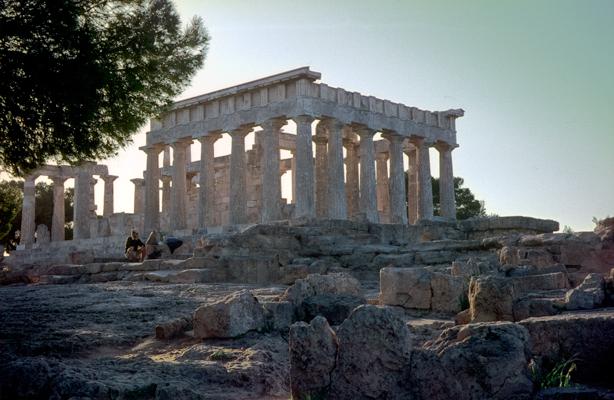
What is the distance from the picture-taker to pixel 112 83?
32.1 feet

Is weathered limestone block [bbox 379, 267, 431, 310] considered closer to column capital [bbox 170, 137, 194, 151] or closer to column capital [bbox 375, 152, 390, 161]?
column capital [bbox 170, 137, 194, 151]

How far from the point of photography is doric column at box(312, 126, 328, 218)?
3262cm

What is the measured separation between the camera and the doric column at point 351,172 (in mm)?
34625

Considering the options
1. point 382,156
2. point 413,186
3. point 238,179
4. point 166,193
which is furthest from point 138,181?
point 413,186

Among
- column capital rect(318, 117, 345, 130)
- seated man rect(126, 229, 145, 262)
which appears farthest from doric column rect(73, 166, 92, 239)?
seated man rect(126, 229, 145, 262)

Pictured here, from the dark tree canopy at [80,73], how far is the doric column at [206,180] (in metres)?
21.3

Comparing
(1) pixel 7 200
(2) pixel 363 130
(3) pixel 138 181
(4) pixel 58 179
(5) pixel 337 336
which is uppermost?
(2) pixel 363 130

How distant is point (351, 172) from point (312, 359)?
99.5 feet

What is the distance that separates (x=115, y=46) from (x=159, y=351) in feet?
15.8

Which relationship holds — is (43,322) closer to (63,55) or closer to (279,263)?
(63,55)

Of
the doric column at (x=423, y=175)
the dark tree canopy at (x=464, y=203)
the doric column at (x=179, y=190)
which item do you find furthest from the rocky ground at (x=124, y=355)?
the dark tree canopy at (x=464, y=203)

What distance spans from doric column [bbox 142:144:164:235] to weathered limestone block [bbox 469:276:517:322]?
28.2 metres

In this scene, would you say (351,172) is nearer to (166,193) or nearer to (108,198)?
(166,193)

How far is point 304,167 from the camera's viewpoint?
2898cm
